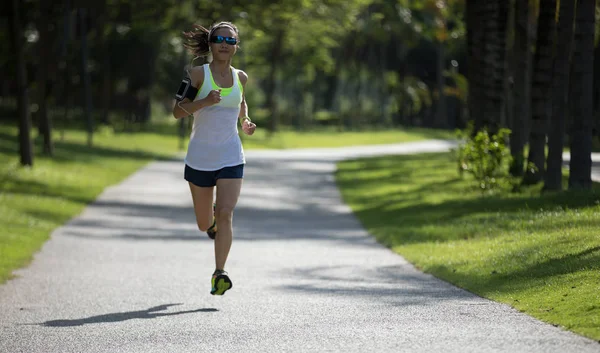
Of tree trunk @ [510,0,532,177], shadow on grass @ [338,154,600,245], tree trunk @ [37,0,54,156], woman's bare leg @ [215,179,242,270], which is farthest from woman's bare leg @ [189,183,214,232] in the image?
tree trunk @ [37,0,54,156]

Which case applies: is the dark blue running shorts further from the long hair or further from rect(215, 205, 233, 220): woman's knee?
the long hair

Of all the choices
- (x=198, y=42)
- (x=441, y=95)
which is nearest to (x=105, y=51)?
(x=441, y=95)

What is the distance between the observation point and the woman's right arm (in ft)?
30.5

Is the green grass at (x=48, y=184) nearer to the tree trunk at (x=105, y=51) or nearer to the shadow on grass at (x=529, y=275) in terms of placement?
the shadow on grass at (x=529, y=275)

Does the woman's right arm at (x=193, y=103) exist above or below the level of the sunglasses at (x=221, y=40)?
below

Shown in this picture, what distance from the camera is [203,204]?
392 inches

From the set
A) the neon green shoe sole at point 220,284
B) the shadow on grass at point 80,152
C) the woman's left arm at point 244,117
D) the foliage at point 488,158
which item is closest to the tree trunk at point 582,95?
the foliage at point 488,158

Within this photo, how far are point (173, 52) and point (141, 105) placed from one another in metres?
4.52

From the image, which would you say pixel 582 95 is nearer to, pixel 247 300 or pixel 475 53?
pixel 247 300

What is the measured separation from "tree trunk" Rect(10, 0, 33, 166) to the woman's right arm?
2023cm

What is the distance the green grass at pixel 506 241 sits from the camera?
926 cm

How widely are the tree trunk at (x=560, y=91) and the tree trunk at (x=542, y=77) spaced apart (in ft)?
2.35

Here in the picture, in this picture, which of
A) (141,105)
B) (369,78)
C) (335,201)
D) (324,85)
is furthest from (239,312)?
(324,85)

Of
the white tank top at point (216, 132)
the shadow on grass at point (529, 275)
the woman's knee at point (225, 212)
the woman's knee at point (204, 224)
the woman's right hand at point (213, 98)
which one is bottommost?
the shadow on grass at point (529, 275)
